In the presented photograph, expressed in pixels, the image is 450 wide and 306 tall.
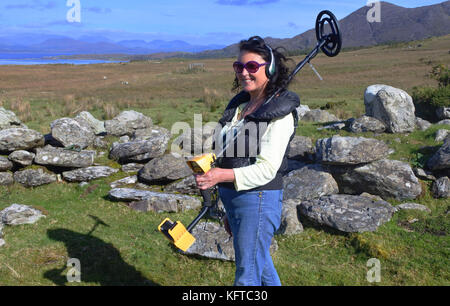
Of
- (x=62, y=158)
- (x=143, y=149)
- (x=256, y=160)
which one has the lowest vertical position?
(x=62, y=158)

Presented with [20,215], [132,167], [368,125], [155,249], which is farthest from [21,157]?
[368,125]

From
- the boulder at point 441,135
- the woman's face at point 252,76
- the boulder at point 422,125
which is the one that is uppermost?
the woman's face at point 252,76

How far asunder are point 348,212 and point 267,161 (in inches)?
189

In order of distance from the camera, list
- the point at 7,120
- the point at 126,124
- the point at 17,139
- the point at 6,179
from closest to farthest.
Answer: the point at 6,179
the point at 17,139
the point at 7,120
the point at 126,124

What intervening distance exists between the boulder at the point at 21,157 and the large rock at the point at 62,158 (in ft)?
0.61

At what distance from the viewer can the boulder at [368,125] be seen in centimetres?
1177

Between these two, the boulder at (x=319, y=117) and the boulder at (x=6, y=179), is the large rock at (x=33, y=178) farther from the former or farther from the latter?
the boulder at (x=319, y=117)

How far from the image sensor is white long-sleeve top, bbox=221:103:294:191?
116 inches

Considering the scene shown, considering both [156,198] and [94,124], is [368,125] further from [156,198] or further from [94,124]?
[94,124]

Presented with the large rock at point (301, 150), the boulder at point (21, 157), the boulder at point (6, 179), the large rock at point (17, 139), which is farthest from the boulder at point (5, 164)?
the large rock at point (301, 150)

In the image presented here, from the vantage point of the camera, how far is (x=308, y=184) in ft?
28.1

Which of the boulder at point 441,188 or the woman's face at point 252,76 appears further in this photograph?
the boulder at point 441,188

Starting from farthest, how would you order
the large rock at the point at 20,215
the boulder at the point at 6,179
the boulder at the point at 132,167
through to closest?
the boulder at the point at 132,167
the boulder at the point at 6,179
the large rock at the point at 20,215
